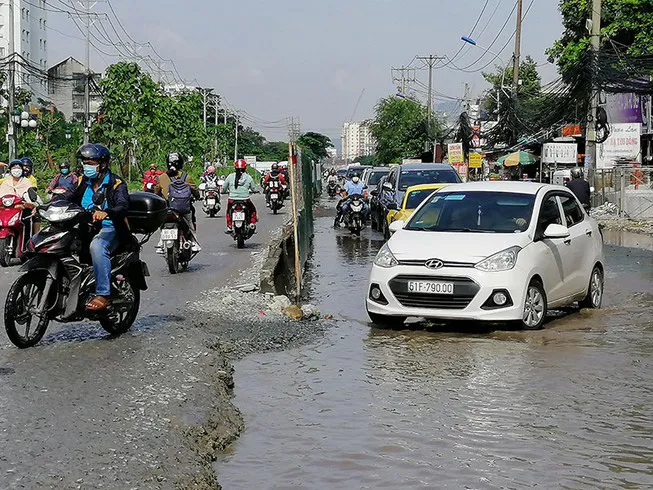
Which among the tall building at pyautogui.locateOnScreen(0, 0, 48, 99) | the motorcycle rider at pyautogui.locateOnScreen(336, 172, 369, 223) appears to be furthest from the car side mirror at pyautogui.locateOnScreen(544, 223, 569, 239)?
the tall building at pyautogui.locateOnScreen(0, 0, 48, 99)

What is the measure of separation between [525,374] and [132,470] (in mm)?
4139

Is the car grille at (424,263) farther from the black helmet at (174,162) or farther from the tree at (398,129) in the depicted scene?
the tree at (398,129)

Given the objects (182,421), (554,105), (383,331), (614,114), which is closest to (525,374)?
(383,331)

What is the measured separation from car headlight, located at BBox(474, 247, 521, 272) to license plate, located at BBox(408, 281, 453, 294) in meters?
0.36

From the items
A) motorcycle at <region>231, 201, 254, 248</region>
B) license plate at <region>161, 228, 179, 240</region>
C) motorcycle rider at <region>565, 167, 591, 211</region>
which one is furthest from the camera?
motorcycle rider at <region>565, 167, 591, 211</region>

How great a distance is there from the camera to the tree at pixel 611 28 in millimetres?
44219

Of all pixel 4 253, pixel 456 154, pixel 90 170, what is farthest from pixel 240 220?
pixel 456 154

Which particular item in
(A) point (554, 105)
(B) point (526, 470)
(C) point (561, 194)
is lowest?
(B) point (526, 470)

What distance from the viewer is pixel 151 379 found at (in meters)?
7.20

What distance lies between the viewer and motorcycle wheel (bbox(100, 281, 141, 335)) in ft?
29.3

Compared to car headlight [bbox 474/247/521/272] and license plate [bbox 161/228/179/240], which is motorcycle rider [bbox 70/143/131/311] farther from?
license plate [bbox 161/228/179/240]

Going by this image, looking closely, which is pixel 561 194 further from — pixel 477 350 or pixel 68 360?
pixel 68 360

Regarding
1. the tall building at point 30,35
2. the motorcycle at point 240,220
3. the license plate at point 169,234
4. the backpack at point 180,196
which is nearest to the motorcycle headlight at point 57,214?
the license plate at point 169,234

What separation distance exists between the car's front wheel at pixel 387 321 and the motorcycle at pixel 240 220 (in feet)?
28.5
